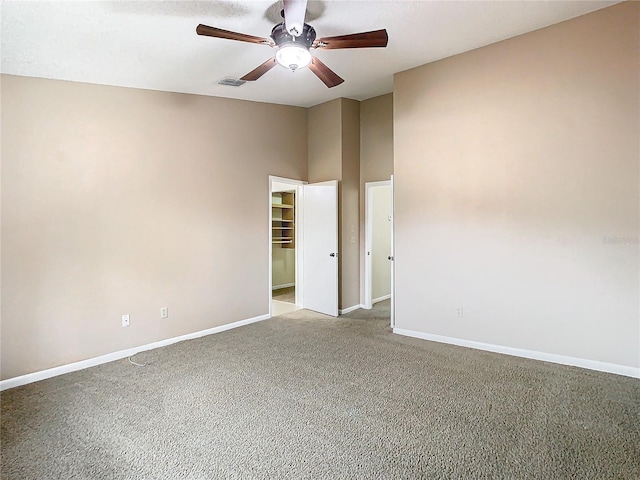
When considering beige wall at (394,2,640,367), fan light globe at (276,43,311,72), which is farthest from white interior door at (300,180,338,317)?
fan light globe at (276,43,311,72)

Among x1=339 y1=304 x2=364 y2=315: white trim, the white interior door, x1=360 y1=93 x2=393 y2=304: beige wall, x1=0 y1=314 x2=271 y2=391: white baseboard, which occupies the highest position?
x1=360 y1=93 x2=393 y2=304: beige wall

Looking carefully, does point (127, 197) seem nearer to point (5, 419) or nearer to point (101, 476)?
point (5, 419)

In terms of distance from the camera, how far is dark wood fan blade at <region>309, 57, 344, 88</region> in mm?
3066

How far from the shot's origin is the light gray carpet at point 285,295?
7.04 metres

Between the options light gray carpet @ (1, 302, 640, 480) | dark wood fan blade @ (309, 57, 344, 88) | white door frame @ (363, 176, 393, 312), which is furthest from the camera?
white door frame @ (363, 176, 393, 312)

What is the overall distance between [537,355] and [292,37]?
3831mm

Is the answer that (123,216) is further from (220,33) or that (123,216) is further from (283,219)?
(283,219)

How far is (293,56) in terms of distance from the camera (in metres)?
2.86

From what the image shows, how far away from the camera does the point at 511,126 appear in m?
3.85

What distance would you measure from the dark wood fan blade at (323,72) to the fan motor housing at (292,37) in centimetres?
15

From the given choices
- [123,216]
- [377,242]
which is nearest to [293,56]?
[123,216]

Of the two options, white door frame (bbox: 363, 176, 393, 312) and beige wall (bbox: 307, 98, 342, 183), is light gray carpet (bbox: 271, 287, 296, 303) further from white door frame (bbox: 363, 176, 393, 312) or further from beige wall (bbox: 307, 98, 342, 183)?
beige wall (bbox: 307, 98, 342, 183)

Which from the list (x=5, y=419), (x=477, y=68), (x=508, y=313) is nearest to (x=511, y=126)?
(x=477, y=68)

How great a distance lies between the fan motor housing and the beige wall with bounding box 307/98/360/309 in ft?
9.22
